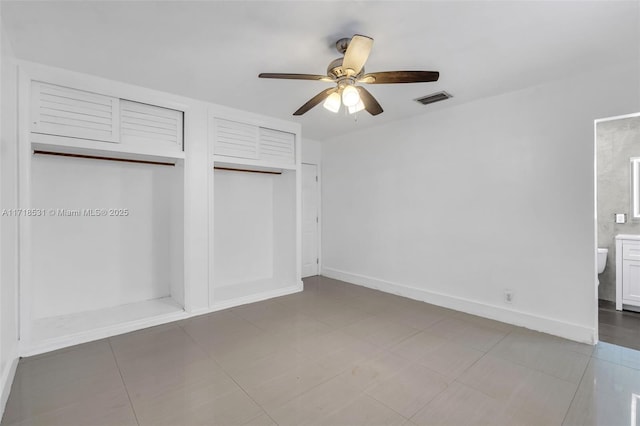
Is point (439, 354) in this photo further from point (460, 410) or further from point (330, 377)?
point (330, 377)

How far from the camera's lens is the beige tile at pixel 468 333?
9.44ft

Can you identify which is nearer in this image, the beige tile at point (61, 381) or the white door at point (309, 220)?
the beige tile at point (61, 381)

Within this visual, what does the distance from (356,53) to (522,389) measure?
2.61 m

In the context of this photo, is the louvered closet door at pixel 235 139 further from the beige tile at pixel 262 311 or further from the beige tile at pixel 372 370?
the beige tile at pixel 372 370

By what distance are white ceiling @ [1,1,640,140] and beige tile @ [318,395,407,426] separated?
259 cm

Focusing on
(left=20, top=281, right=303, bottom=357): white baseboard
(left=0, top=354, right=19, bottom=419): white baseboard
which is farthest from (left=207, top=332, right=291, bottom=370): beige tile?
(left=0, top=354, right=19, bottom=419): white baseboard

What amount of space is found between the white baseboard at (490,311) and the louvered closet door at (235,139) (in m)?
2.68

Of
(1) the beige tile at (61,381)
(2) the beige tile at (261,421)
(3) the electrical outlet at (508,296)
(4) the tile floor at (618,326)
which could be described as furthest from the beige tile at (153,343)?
(4) the tile floor at (618,326)

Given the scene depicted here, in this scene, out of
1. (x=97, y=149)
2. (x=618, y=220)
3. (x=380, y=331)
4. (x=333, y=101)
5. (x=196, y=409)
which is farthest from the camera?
(x=618, y=220)

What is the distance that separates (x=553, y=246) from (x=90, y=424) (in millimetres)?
4076

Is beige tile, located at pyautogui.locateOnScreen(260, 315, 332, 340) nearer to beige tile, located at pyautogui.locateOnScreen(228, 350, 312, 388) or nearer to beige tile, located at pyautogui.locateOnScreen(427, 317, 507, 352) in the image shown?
beige tile, located at pyautogui.locateOnScreen(228, 350, 312, 388)

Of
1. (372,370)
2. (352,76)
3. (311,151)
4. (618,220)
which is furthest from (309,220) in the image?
(618,220)

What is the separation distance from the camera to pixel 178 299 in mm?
3766

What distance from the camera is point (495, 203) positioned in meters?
3.46
